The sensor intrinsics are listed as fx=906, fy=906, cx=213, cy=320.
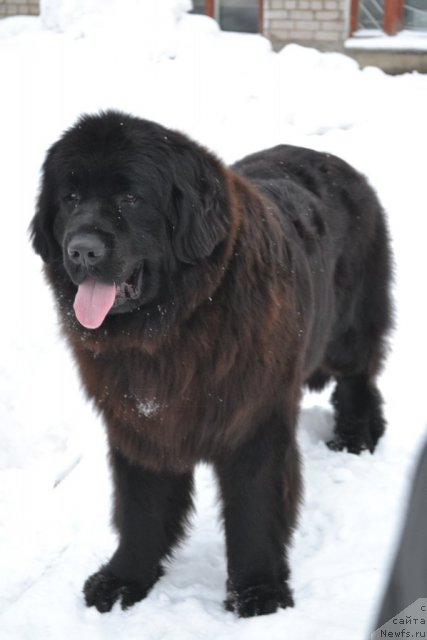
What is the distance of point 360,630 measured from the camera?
2863mm

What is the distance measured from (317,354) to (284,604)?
3.48 feet

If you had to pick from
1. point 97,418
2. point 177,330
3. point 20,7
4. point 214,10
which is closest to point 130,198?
point 177,330

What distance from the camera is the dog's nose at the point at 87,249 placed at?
2.60m

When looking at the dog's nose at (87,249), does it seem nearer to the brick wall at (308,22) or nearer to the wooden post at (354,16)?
the brick wall at (308,22)

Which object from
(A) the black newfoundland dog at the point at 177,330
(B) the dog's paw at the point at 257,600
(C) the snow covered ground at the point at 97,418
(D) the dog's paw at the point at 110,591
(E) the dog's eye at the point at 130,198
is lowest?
(C) the snow covered ground at the point at 97,418

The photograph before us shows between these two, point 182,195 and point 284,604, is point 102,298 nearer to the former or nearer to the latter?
point 182,195

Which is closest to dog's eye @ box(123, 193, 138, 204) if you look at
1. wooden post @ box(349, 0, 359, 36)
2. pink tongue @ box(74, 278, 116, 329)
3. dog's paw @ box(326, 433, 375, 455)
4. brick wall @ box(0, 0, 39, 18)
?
pink tongue @ box(74, 278, 116, 329)

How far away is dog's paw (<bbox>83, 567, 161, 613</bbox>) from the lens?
318 cm

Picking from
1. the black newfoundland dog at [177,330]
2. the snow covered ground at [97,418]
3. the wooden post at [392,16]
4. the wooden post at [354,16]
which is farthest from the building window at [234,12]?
the black newfoundland dog at [177,330]

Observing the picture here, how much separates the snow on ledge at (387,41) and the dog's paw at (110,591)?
26.0 ft

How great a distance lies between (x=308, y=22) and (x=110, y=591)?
8.33 metres

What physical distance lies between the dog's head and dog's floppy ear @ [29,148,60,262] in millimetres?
14

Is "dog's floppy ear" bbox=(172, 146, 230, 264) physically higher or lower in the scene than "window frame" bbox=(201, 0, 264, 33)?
higher

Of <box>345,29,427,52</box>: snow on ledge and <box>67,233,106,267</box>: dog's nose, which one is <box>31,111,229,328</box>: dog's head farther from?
<box>345,29,427,52</box>: snow on ledge
